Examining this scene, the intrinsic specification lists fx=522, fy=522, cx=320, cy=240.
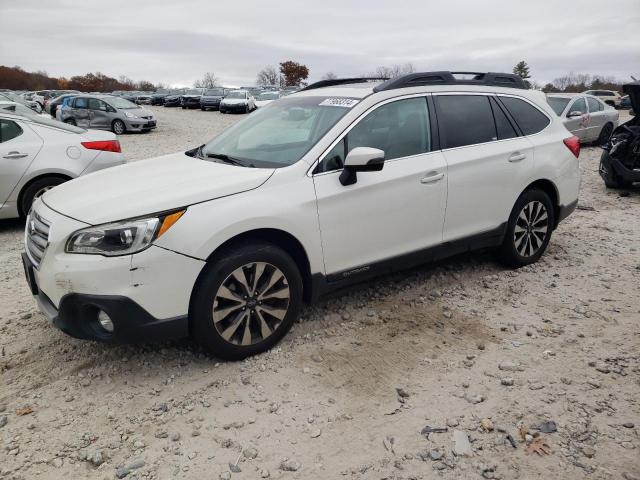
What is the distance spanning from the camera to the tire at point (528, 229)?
482 centimetres

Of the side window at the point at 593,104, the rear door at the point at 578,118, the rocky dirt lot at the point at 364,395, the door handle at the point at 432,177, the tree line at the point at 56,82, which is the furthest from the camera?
the tree line at the point at 56,82

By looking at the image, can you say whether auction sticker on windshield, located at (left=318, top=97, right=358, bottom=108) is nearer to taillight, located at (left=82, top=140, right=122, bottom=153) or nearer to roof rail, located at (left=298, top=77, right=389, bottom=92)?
roof rail, located at (left=298, top=77, right=389, bottom=92)

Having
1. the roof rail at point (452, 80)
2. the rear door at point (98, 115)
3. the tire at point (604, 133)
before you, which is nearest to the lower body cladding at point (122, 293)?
the roof rail at point (452, 80)

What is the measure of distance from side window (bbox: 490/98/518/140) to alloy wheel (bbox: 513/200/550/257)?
2.21 ft

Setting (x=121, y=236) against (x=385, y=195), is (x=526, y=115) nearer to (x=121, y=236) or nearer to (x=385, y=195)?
(x=385, y=195)

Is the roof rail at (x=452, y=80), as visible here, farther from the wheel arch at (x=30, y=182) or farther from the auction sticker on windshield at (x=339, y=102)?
the wheel arch at (x=30, y=182)

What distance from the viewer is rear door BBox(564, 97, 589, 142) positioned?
43.4 feet

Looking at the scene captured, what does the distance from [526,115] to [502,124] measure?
391 millimetres

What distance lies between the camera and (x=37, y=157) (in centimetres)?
655

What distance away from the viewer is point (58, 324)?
3.09m

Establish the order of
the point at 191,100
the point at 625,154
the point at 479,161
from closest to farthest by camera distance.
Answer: the point at 479,161, the point at 625,154, the point at 191,100

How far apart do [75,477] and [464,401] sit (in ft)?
6.80

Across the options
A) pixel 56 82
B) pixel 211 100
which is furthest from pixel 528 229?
pixel 56 82

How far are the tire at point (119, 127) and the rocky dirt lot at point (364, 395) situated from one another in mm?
17291
